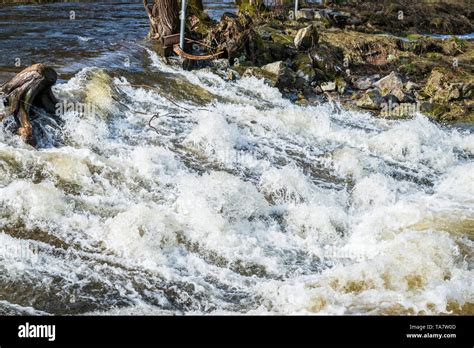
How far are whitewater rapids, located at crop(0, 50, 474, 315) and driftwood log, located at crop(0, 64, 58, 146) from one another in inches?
11.1

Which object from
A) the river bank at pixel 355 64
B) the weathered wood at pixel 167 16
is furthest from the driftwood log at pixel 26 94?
the weathered wood at pixel 167 16

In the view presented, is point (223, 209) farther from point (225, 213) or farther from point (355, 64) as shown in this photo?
point (355, 64)

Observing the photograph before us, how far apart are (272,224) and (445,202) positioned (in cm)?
298

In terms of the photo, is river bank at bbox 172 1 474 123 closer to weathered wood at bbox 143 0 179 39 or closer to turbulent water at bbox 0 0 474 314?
weathered wood at bbox 143 0 179 39

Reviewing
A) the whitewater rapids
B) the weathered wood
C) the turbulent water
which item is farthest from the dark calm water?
the whitewater rapids

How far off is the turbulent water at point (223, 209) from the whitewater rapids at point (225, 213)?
2cm

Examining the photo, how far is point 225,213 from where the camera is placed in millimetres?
7477

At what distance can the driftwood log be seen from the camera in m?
8.46

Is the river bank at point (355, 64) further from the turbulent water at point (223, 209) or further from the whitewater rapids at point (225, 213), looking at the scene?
the whitewater rapids at point (225, 213)

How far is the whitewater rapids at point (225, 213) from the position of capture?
5832 mm

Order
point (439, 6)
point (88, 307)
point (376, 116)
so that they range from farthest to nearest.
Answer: point (439, 6)
point (376, 116)
point (88, 307)

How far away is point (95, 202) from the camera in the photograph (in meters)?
7.36
